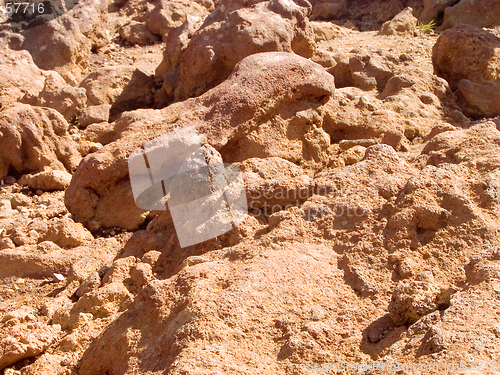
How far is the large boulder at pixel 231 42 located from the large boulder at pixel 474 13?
317 centimetres

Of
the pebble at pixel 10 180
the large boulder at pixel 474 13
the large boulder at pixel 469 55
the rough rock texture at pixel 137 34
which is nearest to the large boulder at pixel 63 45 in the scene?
the rough rock texture at pixel 137 34

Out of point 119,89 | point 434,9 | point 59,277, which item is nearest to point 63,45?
point 119,89

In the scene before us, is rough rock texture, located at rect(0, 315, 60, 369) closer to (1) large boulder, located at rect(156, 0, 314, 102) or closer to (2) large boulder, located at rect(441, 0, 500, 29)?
(1) large boulder, located at rect(156, 0, 314, 102)

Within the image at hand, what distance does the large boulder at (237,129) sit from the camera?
356 cm

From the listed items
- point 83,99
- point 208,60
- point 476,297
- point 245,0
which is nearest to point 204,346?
point 476,297

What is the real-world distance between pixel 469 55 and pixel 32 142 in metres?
3.66

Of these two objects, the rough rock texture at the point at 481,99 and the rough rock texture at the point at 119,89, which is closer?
the rough rock texture at the point at 481,99

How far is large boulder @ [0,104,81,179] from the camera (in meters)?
4.14
